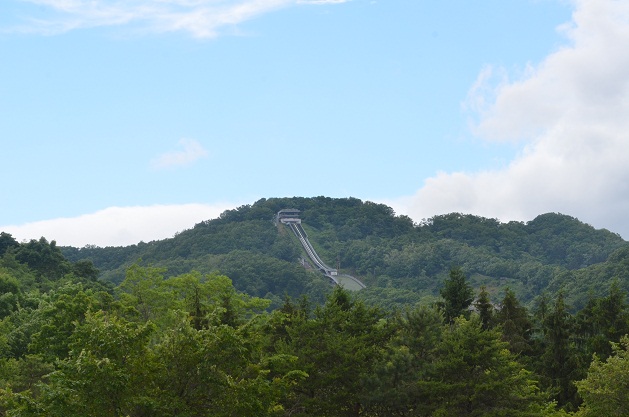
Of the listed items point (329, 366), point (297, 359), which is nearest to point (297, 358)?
point (297, 359)

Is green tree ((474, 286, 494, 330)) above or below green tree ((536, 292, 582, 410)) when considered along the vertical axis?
above

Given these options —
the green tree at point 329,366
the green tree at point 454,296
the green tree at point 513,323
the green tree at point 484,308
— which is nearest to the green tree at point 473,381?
the green tree at point 329,366

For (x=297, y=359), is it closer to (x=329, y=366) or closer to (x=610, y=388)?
(x=329, y=366)

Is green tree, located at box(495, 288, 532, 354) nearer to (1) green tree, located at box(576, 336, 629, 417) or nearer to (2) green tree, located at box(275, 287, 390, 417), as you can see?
(1) green tree, located at box(576, 336, 629, 417)

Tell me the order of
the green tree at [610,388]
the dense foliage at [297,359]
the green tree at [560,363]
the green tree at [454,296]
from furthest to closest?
the green tree at [454,296] < the green tree at [560,363] < the green tree at [610,388] < the dense foliage at [297,359]

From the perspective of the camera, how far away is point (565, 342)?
1956 inches

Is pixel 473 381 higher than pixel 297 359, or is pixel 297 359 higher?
pixel 297 359

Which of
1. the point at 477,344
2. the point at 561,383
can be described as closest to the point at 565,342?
the point at 561,383

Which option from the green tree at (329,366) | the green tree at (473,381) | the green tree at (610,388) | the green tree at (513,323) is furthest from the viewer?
the green tree at (513,323)

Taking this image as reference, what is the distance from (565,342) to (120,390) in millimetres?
31467

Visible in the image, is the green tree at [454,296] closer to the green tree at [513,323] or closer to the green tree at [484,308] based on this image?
the green tree at [484,308]

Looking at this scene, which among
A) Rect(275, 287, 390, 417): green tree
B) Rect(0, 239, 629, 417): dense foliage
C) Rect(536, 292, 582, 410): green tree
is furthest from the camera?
Rect(536, 292, 582, 410): green tree

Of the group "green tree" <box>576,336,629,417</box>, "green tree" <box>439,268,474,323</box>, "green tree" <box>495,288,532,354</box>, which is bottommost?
"green tree" <box>576,336,629,417</box>

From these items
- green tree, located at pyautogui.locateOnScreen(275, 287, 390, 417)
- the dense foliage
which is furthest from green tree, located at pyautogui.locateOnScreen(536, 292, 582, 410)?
green tree, located at pyautogui.locateOnScreen(275, 287, 390, 417)
